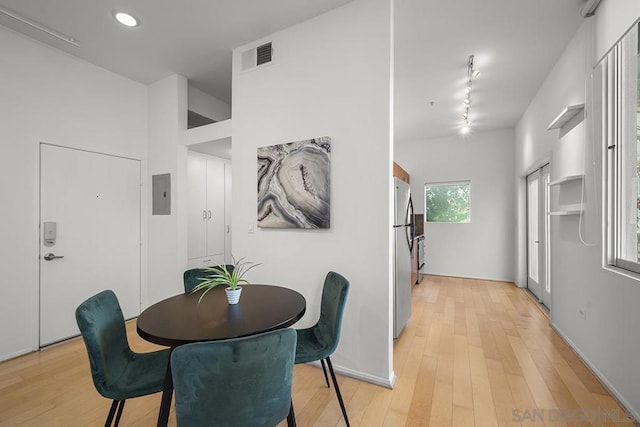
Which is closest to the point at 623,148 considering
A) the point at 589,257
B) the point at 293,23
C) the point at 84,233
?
the point at 589,257

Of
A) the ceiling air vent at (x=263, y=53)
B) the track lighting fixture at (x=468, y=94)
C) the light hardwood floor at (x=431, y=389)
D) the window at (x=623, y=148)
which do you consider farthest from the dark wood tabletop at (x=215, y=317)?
the track lighting fixture at (x=468, y=94)

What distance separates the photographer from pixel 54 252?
2.96 meters

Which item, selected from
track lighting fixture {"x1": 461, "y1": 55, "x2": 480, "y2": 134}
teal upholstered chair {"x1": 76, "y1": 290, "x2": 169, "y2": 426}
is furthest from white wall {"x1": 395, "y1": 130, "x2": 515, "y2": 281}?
teal upholstered chair {"x1": 76, "y1": 290, "x2": 169, "y2": 426}

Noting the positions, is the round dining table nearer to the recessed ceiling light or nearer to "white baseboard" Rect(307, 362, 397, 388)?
"white baseboard" Rect(307, 362, 397, 388)

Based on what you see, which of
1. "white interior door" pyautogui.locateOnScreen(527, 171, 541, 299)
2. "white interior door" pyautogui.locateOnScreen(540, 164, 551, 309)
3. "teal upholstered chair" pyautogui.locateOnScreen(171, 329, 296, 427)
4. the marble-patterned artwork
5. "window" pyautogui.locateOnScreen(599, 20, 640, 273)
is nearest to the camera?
"teal upholstered chair" pyautogui.locateOnScreen(171, 329, 296, 427)

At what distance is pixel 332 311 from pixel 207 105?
3691 mm

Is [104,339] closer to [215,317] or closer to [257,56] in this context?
[215,317]

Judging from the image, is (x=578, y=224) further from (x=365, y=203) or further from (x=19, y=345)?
(x=19, y=345)

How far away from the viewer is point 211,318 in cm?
149

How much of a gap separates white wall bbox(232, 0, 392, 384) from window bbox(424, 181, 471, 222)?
451 cm

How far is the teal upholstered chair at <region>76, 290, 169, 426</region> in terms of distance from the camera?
1371 mm

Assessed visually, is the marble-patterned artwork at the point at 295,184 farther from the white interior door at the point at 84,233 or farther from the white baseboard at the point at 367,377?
the white interior door at the point at 84,233

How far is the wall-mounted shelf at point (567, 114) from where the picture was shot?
8.21 ft

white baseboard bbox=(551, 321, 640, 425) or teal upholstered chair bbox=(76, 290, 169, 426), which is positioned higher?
teal upholstered chair bbox=(76, 290, 169, 426)
